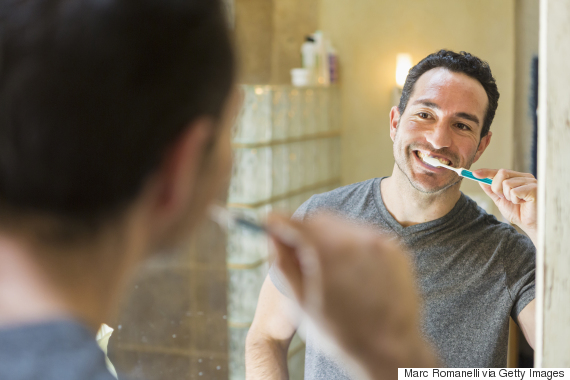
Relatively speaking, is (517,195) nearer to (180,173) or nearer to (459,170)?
(459,170)

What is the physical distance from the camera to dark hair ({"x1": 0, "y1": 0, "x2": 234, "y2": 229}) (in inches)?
8.0

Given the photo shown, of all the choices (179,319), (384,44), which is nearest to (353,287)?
(179,319)

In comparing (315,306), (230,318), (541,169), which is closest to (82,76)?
(315,306)

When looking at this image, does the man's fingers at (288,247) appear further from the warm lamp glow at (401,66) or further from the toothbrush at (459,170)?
the warm lamp glow at (401,66)

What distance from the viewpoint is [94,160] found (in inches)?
8.3

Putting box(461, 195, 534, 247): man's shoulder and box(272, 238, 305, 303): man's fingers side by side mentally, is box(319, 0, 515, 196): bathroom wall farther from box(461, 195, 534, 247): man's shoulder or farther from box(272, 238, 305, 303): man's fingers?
box(272, 238, 305, 303): man's fingers

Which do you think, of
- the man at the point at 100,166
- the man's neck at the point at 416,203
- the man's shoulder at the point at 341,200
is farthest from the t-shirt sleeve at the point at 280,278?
the man at the point at 100,166

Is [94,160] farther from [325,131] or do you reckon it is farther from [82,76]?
[325,131]

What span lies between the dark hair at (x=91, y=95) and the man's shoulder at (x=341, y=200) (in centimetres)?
59

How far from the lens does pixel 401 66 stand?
4.80 ft

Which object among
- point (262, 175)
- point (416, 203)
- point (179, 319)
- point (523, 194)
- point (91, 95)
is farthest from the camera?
point (262, 175)

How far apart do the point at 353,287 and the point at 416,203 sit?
0.57m

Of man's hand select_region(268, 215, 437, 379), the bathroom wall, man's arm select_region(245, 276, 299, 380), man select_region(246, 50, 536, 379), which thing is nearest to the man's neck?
man select_region(246, 50, 536, 379)

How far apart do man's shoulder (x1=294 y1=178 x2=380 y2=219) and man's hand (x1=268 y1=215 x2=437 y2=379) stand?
0.55 metres
